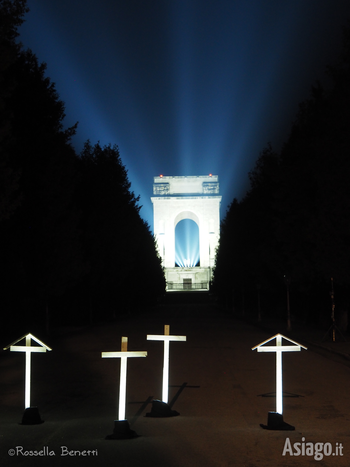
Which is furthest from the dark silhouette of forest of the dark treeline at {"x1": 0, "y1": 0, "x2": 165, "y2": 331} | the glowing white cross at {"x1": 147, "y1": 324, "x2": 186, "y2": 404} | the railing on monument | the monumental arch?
the monumental arch

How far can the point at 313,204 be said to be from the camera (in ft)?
75.4

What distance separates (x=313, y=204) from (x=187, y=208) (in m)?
87.1

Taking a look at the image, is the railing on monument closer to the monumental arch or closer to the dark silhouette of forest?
the monumental arch

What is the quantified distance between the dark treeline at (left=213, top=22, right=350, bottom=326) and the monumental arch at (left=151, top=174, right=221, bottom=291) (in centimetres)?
7114

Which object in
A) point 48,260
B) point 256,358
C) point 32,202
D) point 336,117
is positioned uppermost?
point 336,117

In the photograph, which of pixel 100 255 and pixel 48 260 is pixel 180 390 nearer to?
pixel 48 260

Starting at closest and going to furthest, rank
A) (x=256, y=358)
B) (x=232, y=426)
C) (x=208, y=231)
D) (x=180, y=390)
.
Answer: (x=232, y=426) → (x=180, y=390) → (x=256, y=358) → (x=208, y=231)

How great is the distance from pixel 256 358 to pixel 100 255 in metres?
20.9

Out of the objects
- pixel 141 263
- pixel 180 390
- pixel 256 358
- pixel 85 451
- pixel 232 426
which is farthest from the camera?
pixel 141 263

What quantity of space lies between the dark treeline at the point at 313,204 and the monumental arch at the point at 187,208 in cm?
7114

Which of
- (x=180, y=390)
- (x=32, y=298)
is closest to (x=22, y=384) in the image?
(x=180, y=390)

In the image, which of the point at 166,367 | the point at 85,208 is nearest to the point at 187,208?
the point at 85,208

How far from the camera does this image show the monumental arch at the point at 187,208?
109 meters

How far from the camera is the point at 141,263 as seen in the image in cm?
5534
